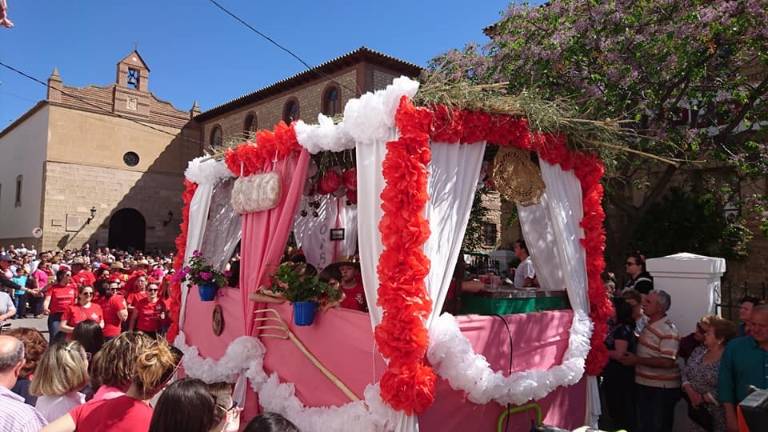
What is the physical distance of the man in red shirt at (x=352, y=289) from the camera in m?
4.91

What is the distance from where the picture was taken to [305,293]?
15.7 feet

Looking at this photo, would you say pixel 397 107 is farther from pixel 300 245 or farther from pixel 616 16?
pixel 616 16

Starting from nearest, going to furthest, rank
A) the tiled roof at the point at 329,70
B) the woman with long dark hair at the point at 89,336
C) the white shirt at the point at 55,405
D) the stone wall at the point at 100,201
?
the white shirt at the point at 55,405 < the woman with long dark hair at the point at 89,336 < the tiled roof at the point at 329,70 < the stone wall at the point at 100,201

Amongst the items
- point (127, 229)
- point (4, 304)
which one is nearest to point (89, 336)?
point (4, 304)

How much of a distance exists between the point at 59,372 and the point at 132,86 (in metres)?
28.7

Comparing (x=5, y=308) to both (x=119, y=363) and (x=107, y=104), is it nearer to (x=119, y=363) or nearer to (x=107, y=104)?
(x=119, y=363)

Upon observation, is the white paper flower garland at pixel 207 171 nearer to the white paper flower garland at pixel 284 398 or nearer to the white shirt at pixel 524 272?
the white paper flower garland at pixel 284 398

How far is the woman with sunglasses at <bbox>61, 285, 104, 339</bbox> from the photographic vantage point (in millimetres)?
Result: 6043

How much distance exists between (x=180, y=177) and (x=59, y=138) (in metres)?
5.87

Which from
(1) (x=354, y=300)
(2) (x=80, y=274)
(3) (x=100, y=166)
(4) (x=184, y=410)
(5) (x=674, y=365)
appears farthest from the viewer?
(3) (x=100, y=166)

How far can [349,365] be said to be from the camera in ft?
14.8

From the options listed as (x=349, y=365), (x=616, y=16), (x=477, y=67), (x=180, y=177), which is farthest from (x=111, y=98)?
(x=349, y=365)

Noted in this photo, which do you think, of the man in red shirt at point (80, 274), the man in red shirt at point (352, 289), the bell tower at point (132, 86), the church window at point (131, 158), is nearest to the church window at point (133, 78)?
the bell tower at point (132, 86)

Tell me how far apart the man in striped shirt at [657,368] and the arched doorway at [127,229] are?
2674cm
